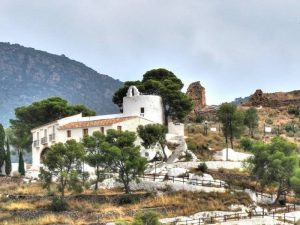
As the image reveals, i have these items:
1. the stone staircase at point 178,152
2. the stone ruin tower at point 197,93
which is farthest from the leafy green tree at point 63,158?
the stone ruin tower at point 197,93

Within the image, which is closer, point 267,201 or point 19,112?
point 267,201

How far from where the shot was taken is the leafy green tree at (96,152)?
54400 millimetres

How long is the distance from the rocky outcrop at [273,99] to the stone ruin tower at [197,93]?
8196 millimetres

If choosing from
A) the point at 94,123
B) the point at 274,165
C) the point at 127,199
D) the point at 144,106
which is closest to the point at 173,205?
the point at 127,199

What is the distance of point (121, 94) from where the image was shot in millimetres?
79250

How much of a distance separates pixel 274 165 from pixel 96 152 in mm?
→ 16357

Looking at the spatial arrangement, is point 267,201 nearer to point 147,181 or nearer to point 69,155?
point 147,181

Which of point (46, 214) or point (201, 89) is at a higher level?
point (201, 89)

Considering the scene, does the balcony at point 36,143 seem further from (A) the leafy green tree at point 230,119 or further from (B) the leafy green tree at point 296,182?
(B) the leafy green tree at point 296,182

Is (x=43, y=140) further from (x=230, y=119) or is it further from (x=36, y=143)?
(x=230, y=119)

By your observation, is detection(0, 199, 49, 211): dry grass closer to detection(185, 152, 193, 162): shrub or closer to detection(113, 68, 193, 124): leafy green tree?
detection(185, 152, 193, 162): shrub

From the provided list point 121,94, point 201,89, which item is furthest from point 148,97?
point 201,89

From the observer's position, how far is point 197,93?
381ft

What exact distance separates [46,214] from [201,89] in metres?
71.3
